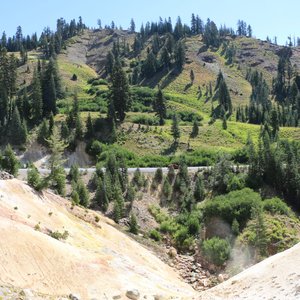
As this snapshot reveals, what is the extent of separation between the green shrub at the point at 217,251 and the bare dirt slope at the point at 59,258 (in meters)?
7.14

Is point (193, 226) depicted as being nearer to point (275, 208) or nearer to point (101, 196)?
point (275, 208)

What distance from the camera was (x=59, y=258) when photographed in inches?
1138

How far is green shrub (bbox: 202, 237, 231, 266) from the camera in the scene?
4709 cm

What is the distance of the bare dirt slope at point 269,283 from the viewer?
2264cm

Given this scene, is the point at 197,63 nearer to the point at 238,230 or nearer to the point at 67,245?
the point at 238,230

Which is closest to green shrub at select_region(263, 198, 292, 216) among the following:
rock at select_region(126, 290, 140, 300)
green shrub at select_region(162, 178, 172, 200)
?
green shrub at select_region(162, 178, 172, 200)

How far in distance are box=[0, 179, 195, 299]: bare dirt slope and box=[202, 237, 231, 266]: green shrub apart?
7143mm

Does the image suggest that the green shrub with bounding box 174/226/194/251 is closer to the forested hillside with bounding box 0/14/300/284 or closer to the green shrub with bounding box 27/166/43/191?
the forested hillside with bounding box 0/14/300/284

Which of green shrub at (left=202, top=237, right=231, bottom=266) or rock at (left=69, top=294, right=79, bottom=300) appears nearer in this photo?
rock at (left=69, top=294, right=79, bottom=300)

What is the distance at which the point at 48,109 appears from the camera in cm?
9394

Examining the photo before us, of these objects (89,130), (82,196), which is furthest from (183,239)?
(89,130)

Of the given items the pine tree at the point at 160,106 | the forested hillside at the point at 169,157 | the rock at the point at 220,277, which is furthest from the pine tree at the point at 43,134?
the rock at the point at 220,277

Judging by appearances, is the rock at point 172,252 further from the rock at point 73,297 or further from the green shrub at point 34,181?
the rock at point 73,297

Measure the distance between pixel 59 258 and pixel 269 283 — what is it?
13134 millimetres
